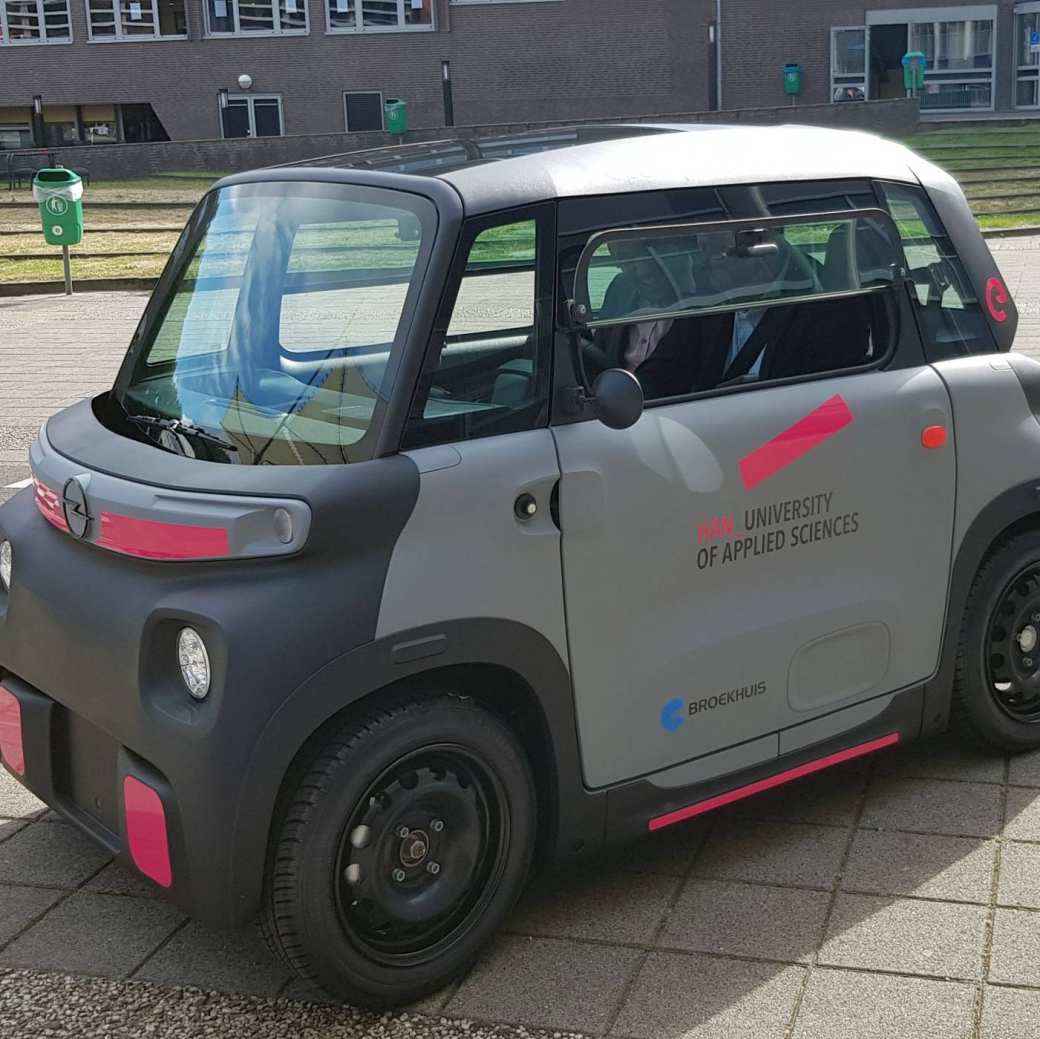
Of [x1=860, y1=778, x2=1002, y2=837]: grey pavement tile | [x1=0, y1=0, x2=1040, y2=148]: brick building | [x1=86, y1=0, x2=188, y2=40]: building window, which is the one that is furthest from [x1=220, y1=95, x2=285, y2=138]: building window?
[x1=860, y1=778, x2=1002, y2=837]: grey pavement tile

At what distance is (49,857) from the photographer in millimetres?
4020

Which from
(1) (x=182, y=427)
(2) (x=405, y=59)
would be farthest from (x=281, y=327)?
(2) (x=405, y=59)

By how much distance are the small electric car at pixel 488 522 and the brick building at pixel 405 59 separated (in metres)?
47.1

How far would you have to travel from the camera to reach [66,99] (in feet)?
166

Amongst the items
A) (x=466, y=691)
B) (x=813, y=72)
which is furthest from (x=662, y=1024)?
(x=813, y=72)

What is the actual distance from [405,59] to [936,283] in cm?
4871

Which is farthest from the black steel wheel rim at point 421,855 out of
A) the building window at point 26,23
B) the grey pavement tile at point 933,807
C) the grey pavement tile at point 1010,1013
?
the building window at point 26,23

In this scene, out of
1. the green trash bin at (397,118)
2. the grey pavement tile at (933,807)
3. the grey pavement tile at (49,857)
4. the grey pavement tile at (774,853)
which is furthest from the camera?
the green trash bin at (397,118)

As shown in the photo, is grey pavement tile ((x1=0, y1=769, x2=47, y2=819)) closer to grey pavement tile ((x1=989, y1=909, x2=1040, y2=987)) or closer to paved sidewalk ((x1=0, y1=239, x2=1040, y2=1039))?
paved sidewalk ((x1=0, y1=239, x2=1040, y2=1039))

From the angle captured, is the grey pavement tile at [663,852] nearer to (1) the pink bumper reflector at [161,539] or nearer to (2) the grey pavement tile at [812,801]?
(2) the grey pavement tile at [812,801]

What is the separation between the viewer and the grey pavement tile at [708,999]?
3127 mm

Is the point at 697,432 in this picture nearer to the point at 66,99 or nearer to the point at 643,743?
the point at 643,743

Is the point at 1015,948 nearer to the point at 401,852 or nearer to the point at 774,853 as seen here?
the point at 774,853

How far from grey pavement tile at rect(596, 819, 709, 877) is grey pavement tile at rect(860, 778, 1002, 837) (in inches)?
18.1
